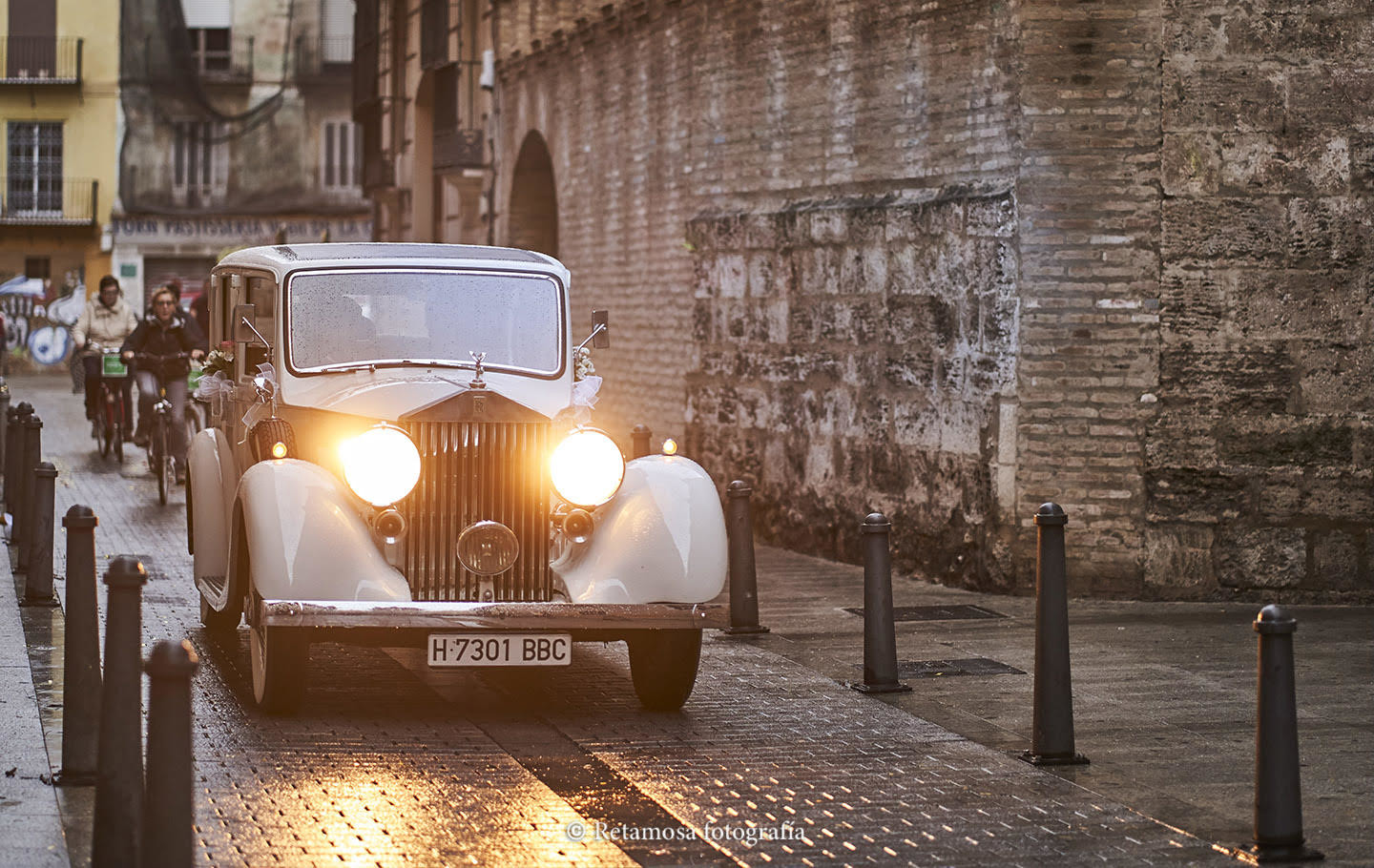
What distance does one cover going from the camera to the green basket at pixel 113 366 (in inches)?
763

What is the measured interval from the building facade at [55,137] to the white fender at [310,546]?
139ft

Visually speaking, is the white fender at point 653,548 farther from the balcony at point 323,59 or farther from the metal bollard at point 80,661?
the balcony at point 323,59

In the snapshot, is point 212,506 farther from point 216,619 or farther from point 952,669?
point 952,669

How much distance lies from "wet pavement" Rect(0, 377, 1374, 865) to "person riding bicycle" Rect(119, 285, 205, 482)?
6239 mm

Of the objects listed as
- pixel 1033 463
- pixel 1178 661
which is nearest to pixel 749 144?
pixel 1033 463

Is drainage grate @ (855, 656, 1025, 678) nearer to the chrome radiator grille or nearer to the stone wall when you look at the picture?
the chrome radiator grille

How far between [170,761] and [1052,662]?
3592mm

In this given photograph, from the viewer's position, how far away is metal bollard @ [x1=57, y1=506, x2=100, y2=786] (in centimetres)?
664

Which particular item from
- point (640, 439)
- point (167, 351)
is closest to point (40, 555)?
point (640, 439)

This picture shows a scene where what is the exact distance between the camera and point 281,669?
7.86 metres

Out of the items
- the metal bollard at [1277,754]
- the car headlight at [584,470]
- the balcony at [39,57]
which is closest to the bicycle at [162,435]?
the car headlight at [584,470]

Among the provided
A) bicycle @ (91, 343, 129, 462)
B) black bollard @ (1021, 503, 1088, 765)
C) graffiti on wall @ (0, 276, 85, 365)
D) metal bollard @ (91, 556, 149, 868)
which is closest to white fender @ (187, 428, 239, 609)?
metal bollard @ (91, 556, 149, 868)

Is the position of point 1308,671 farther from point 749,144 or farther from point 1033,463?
point 749,144

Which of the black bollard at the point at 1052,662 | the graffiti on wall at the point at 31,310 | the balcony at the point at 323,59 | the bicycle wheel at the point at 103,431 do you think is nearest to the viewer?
the black bollard at the point at 1052,662
